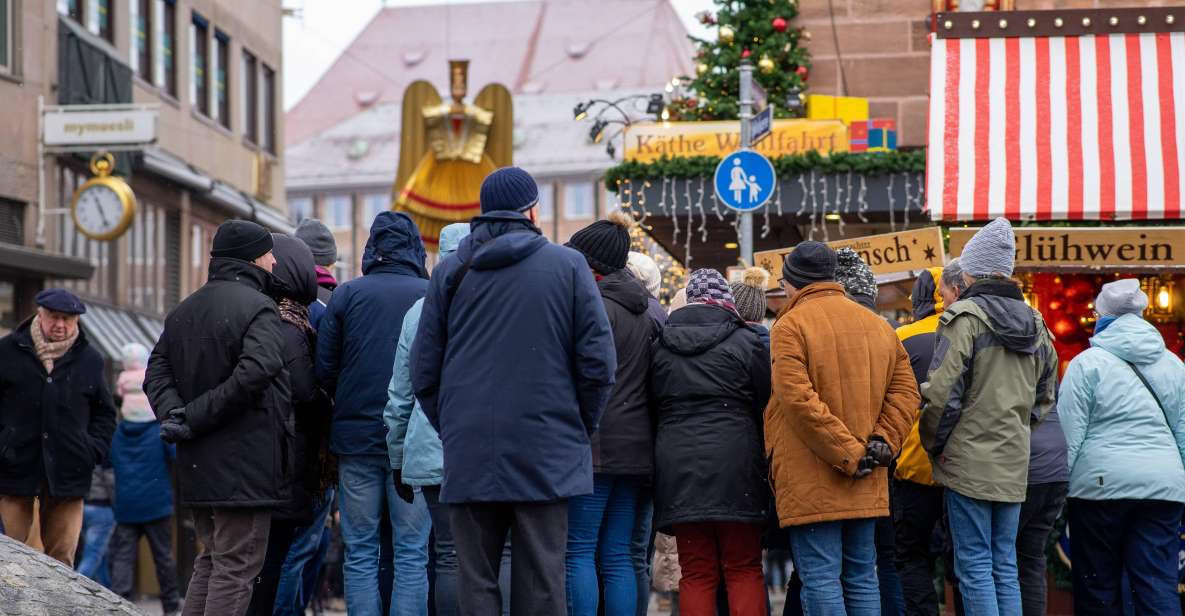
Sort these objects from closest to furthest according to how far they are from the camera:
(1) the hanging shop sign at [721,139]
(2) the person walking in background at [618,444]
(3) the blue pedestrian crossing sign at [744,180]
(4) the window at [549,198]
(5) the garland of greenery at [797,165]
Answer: (2) the person walking in background at [618,444] < (3) the blue pedestrian crossing sign at [744,180] < (5) the garland of greenery at [797,165] < (1) the hanging shop sign at [721,139] < (4) the window at [549,198]

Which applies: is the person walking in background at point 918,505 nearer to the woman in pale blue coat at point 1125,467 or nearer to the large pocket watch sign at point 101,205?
the woman in pale blue coat at point 1125,467

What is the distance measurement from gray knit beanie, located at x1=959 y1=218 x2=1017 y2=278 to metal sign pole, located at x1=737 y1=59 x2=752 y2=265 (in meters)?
6.90

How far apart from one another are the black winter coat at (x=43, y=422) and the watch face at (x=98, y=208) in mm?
11733

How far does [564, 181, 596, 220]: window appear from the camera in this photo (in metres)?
84.7

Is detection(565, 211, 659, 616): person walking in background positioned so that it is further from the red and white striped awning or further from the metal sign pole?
the metal sign pole

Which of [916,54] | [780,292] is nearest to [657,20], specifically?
[916,54]

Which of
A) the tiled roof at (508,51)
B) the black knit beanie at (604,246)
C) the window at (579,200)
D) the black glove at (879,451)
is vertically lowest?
the black glove at (879,451)

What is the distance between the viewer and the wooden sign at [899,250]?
10758mm

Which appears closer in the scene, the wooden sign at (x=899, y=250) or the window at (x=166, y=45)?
the wooden sign at (x=899, y=250)

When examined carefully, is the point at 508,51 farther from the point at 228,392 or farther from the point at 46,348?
the point at 228,392

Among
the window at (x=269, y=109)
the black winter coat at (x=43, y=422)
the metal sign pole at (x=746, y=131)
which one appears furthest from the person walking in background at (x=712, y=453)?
the window at (x=269, y=109)

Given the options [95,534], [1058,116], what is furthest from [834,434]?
[95,534]

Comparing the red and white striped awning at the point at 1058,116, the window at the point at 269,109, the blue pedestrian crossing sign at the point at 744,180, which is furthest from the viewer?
the window at the point at 269,109

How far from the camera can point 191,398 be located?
7.68 m
